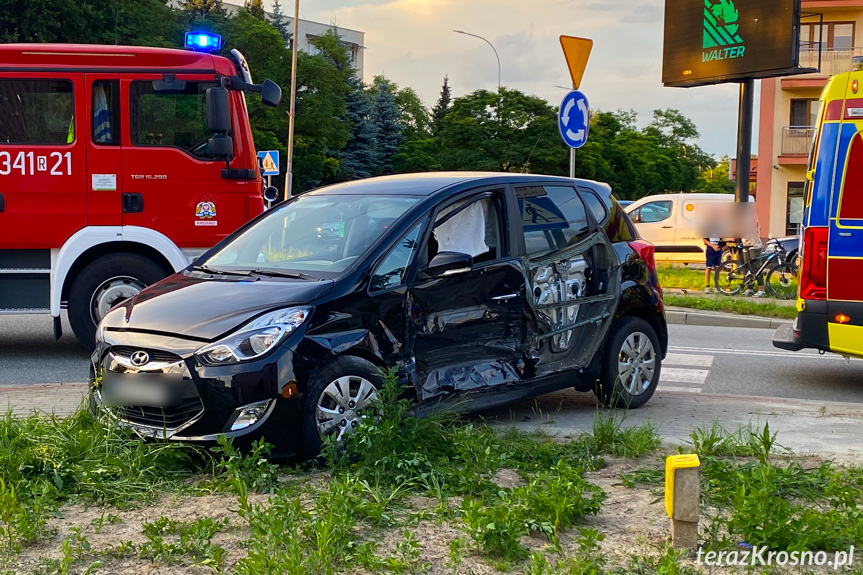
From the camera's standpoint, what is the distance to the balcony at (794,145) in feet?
136

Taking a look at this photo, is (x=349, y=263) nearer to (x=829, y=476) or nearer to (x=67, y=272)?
(x=829, y=476)

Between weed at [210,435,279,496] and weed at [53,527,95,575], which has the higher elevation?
weed at [210,435,279,496]

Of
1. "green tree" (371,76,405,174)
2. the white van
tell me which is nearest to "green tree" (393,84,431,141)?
"green tree" (371,76,405,174)

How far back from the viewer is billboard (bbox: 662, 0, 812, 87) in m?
19.2

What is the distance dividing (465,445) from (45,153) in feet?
18.7

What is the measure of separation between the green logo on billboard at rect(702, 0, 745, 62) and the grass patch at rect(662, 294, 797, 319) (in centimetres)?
689

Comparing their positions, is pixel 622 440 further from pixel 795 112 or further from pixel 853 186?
pixel 795 112

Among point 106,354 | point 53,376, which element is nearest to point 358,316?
point 106,354

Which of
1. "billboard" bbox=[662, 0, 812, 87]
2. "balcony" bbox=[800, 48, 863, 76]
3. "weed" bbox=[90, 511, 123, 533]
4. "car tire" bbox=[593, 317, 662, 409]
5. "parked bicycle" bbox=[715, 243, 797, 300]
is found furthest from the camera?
"balcony" bbox=[800, 48, 863, 76]

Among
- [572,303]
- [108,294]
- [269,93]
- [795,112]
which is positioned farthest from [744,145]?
[795,112]

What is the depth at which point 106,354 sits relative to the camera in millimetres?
5402

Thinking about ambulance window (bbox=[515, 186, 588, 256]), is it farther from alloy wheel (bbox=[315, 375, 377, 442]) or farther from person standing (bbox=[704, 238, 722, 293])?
person standing (bbox=[704, 238, 722, 293])

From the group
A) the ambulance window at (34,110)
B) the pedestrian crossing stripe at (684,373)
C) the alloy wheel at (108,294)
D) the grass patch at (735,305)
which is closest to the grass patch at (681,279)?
the grass patch at (735,305)

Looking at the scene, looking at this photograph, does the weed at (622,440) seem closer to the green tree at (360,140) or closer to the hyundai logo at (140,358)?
the hyundai logo at (140,358)
